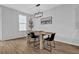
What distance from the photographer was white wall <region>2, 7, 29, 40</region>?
10.3 feet

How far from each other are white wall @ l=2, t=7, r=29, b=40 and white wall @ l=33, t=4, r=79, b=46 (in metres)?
0.69

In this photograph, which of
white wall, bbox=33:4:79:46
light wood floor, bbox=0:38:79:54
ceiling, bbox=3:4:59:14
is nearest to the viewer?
ceiling, bbox=3:4:59:14

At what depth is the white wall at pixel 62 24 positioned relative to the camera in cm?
324

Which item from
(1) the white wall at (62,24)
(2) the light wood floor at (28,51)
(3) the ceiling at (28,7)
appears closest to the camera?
(3) the ceiling at (28,7)

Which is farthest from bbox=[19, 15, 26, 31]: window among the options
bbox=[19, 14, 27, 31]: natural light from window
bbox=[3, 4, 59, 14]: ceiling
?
bbox=[3, 4, 59, 14]: ceiling

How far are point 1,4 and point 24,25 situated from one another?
1.04m

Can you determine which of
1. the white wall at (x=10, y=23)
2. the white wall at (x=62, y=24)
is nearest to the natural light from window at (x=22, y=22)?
the white wall at (x=10, y=23)

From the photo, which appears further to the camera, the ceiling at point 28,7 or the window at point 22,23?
the window at point 22,23

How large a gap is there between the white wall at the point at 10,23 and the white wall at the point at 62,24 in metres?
0.69

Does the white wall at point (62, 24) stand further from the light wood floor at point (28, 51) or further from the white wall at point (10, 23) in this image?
the white wall at point (10, 23)

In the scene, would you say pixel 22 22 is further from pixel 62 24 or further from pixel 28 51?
pixel 62 24

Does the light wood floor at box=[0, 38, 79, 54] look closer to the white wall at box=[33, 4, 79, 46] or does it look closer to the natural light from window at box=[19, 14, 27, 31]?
the white wall at box=[33, 4, 79, 46]
